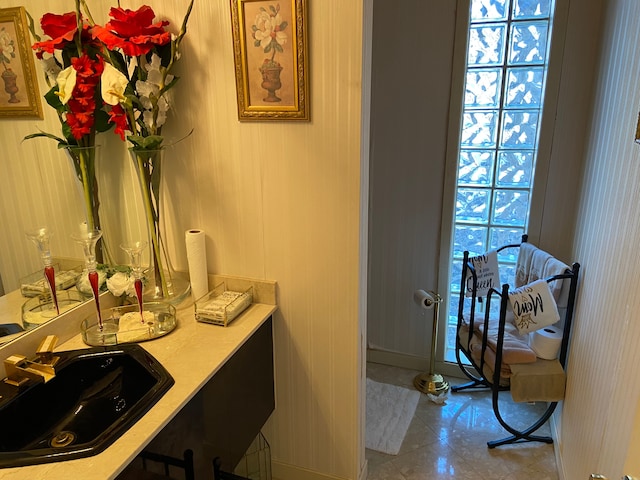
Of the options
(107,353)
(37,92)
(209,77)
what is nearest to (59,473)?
(107,353)

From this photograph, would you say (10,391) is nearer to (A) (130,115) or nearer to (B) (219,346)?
(B) (219,346)

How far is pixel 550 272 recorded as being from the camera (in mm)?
2178

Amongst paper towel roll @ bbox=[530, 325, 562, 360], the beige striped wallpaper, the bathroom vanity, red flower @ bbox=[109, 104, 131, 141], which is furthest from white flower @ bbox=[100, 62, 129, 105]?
paper towel roll @ bbox=[530, 325, 562, 360]

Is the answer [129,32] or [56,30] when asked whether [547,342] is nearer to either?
[129,32]

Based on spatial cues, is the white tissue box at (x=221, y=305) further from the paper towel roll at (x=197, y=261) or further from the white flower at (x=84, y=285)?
the white flower at (x=84, y=285)

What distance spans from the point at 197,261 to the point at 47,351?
0.60m

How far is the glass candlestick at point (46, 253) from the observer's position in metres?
1.48

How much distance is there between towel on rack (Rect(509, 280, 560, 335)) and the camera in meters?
2.04


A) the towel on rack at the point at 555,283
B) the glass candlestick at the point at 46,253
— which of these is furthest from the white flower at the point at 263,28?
the towel on rack at the point at 555,283

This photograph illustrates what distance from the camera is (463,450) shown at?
7.51ft

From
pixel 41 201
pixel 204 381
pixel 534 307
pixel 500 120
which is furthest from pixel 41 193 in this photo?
pixel 500 120

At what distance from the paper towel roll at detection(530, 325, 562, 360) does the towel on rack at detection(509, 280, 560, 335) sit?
0.13 meters

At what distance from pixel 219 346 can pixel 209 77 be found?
954 mm

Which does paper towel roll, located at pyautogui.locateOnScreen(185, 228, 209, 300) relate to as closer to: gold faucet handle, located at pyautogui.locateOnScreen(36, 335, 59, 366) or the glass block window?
gold faucet handle, located at pyautogui.locateOnScreen(36, 335, 59, 366)
